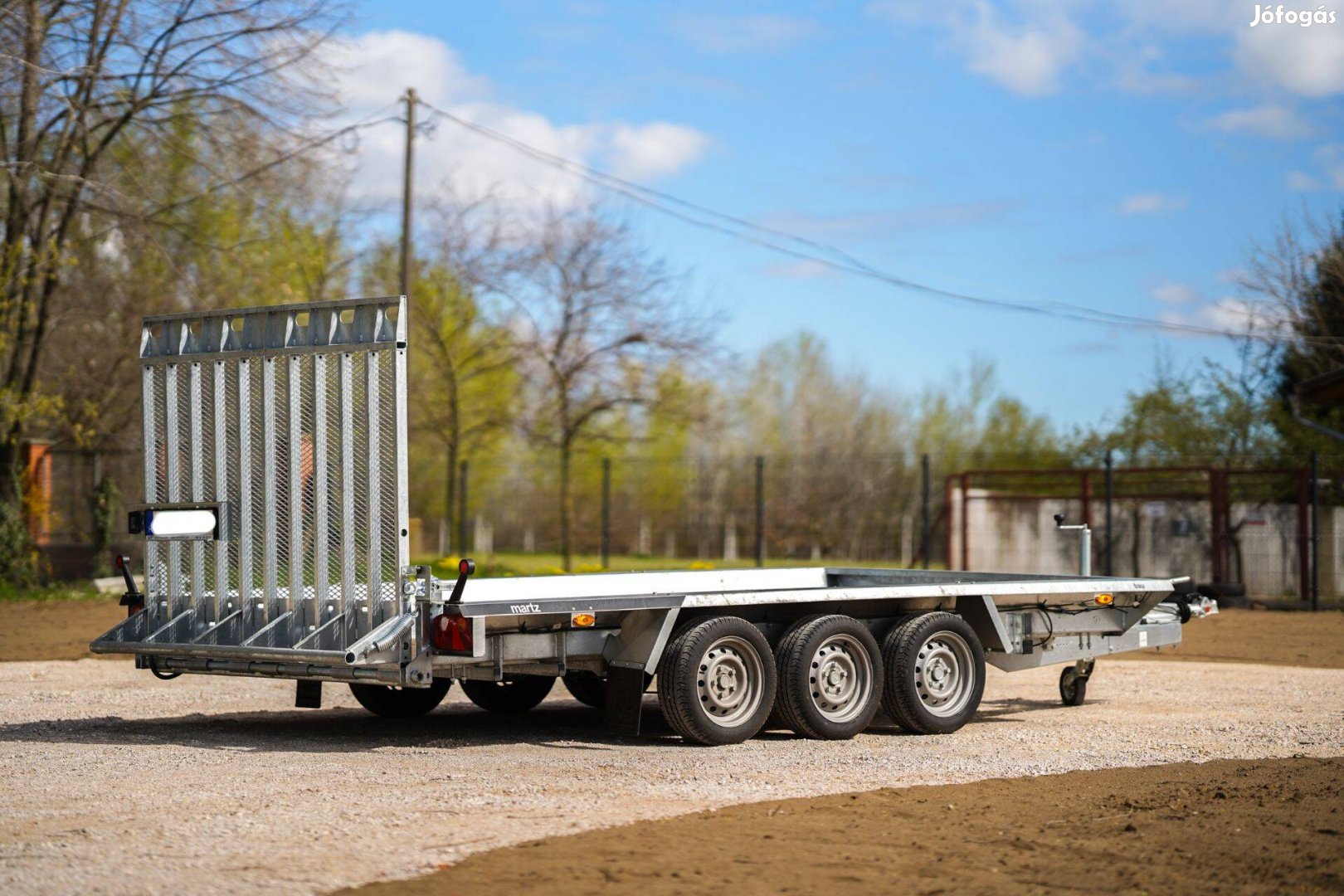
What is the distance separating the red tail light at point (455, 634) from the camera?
8.73 m

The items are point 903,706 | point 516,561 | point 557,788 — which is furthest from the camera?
point 516,561

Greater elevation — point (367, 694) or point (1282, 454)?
point (1282, 454)

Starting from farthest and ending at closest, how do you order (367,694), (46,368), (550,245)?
(550,245) → (46,368) → (367,694)

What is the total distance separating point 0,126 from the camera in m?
24.2

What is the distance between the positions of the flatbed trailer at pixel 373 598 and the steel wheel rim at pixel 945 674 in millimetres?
15

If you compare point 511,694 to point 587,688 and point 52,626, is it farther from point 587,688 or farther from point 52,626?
point 52,626

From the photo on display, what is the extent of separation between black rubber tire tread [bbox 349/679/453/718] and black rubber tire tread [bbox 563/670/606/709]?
94cm

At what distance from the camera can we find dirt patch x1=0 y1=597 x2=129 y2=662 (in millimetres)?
17125

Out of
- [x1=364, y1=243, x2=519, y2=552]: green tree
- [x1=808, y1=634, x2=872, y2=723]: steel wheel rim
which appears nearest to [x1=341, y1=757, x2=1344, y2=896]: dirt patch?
[x1=808, y1=634, x2=872, y2=723]: steel wheel rim

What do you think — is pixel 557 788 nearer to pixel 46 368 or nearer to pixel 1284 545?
pixel 1284 545

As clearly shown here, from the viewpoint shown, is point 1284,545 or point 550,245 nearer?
point 1284,545

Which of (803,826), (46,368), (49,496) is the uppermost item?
(46,368)

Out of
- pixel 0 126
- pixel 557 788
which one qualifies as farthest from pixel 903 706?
pixel 0 126

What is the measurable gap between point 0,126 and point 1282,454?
80.8 feet
